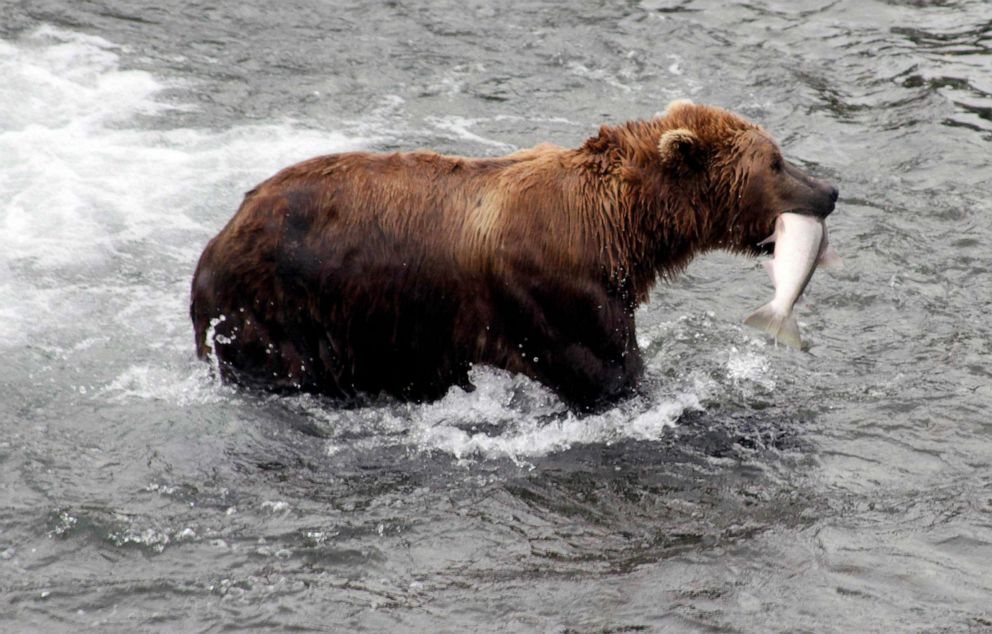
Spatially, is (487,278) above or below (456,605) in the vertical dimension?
above

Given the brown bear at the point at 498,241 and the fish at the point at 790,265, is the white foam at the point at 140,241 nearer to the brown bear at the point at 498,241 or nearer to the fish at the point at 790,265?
the brown bear at the point at 498,241

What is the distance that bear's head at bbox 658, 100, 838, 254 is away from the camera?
6766 mm

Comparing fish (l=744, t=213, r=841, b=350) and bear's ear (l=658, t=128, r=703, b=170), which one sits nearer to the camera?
fish (l=744, t=213, r=841, b=350)

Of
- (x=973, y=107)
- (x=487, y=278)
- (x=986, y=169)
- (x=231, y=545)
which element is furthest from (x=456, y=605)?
(x=973, y=107)

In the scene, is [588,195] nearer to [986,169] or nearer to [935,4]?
[986,169]

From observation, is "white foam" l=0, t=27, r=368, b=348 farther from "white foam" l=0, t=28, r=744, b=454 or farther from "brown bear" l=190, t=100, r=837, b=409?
"brown bear" l=190, t=100, r=837, b=409

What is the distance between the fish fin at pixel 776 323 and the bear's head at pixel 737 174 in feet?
2.38

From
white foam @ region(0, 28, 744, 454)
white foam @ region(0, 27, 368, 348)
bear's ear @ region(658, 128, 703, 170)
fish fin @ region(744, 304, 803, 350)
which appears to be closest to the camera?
fish fin @ region(744, 304, 803, 350)

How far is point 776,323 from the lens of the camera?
6.29 metres

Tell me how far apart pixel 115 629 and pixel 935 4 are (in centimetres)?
1036

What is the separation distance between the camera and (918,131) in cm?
1077

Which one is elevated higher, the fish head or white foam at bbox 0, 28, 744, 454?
the fish head

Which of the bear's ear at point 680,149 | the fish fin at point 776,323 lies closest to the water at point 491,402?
the fish fin at point 776,323

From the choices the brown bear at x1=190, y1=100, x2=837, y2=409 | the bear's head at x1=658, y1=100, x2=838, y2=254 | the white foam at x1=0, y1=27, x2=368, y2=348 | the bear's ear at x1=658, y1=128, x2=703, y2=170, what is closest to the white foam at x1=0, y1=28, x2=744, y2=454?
the white foam at x1=0, y1=27, x2=368, y2=348
